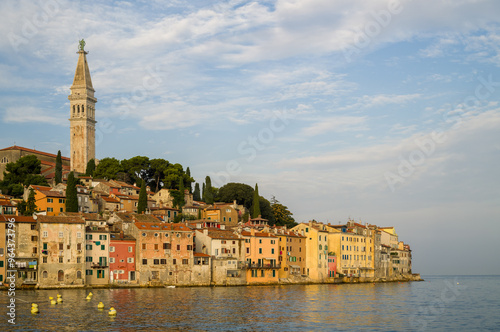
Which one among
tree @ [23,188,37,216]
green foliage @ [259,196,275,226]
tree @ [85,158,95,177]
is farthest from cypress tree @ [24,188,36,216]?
green foliage @ [259,196,275,226]

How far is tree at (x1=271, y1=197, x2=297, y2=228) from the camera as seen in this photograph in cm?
12188

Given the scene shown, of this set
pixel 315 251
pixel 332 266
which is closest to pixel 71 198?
pixel 315 251

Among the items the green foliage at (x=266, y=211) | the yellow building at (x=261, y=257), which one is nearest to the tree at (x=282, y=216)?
the green foliage at (x=266, y=211)

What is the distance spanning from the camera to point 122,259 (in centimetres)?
7638

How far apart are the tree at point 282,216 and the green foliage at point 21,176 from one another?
43175 mm

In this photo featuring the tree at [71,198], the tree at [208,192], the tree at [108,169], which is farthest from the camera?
the tree at [208,192]

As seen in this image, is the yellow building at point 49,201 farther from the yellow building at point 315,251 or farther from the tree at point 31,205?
the yellow building at point 315,251

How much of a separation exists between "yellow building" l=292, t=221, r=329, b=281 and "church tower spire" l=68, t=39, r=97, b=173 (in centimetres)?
5510

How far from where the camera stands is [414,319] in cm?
5291

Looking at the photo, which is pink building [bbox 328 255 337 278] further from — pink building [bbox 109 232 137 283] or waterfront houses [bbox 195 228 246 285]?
pink building [bbox 109 232 137 283]

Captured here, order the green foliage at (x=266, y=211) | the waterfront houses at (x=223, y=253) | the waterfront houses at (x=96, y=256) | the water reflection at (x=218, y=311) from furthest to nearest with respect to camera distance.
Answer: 1. the green foliage at (x=266, y=211)
2. the waterfront houses at (x=223, y=253)
3. the waterfront houses at (x=96, y=256)
4. the water reflection at (x=218, y=311)

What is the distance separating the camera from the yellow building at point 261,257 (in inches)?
3410

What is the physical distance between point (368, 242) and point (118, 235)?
49080mm

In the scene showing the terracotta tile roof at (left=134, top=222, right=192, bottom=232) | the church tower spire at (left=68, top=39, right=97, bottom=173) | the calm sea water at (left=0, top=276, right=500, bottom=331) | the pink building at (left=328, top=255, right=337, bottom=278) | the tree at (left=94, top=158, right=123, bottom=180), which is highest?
the church tower spire at (left=68, top=39, right=97, bottom=173)
